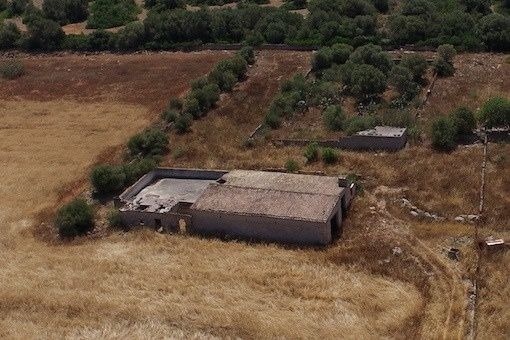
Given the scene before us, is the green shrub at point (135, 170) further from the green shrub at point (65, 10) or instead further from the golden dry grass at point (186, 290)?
the green shrub at point (65, 10)

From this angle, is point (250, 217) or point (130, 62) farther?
point (130, 62)

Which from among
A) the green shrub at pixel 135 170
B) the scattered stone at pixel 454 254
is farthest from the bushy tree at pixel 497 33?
the green shrub at pixel 135 170

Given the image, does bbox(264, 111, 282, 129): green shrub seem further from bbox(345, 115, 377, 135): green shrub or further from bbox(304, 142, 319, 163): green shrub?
bbox(304, 142, 319, 163): green shrub

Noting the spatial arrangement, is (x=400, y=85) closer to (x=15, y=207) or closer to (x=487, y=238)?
(x=487, y=238)

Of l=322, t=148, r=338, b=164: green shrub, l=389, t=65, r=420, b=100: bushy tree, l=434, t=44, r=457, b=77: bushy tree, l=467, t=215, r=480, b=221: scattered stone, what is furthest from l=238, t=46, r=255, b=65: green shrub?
l=467, t=215, r=480, b=221: scattered stone

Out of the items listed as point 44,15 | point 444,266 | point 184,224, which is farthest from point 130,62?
point 444,266

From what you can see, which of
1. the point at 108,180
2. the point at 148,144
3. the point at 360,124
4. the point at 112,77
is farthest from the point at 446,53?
the point at 108,180

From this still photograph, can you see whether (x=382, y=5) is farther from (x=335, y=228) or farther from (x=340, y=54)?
(x=335, y=228)
